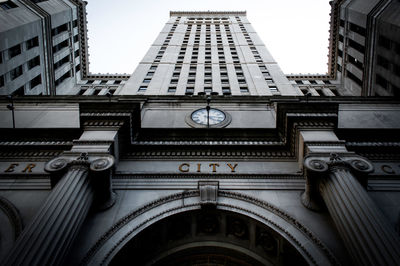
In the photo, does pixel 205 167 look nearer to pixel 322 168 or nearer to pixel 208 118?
pixel 208 118

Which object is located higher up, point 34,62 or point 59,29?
point 59,29

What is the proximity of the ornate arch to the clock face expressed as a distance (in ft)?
21.1

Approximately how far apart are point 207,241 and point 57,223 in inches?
226

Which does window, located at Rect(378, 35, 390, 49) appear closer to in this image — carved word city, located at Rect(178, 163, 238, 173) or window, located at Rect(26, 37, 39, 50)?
carved word city, located at Rect(178, 163, 238, 173)

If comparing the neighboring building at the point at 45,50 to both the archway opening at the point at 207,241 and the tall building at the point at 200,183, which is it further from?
the archway opening at the point at 207,241

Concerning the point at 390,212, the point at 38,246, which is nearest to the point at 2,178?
the point at 38,246

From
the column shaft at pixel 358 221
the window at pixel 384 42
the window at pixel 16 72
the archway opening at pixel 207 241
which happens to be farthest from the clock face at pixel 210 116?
the window at pixel 16 72

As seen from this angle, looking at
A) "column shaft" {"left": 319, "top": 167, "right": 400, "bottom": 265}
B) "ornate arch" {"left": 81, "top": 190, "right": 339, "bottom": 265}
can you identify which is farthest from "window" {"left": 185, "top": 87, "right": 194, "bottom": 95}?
"column shaft" {"left": 319, "top": 167, "right": 400, "bottom": 265}

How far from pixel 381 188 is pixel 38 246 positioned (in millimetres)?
12646

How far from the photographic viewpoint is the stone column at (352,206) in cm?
792

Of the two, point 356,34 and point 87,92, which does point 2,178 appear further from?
point 356,34

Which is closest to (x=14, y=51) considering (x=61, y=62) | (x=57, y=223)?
(x=61, y=62)

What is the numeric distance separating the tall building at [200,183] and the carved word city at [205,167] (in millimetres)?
59

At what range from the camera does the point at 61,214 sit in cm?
898
